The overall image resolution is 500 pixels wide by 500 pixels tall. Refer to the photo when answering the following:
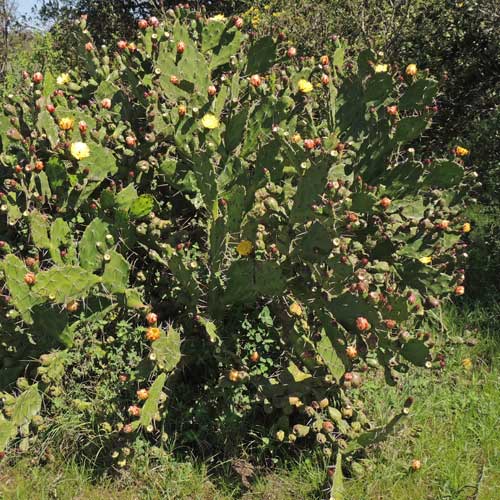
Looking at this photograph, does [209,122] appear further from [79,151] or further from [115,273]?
[115,273]

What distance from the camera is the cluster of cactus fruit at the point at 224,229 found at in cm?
237

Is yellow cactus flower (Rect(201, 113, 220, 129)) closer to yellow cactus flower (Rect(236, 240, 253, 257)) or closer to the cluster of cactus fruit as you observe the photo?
the cluster of cactus fruit

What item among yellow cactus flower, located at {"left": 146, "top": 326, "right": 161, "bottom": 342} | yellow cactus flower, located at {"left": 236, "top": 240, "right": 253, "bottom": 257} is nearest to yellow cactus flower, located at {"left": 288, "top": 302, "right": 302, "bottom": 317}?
yellow cactus flower, located at {"left": 236, "top": 240, "right": 253, "bottom": 257}

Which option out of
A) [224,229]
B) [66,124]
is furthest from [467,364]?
[66,124]

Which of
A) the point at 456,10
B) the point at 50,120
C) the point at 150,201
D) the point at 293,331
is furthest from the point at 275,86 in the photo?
the point at 456,10

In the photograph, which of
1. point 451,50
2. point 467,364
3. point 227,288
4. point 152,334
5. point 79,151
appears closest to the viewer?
point 152,334

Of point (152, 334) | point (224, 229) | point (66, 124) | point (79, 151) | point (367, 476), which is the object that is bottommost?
point (367, 476)

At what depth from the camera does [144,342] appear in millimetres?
2895

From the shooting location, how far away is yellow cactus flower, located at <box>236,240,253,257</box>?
8.14ft

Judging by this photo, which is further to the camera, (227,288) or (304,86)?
(304,86)

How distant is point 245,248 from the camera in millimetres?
2490

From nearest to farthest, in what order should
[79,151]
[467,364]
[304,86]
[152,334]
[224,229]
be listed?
[152,334]
[224,229]
[79,151]
[304,86]
[467,364]

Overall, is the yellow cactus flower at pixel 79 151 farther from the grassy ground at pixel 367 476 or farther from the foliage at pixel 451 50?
the foliage at pixel 451 50

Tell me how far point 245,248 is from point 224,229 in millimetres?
118
